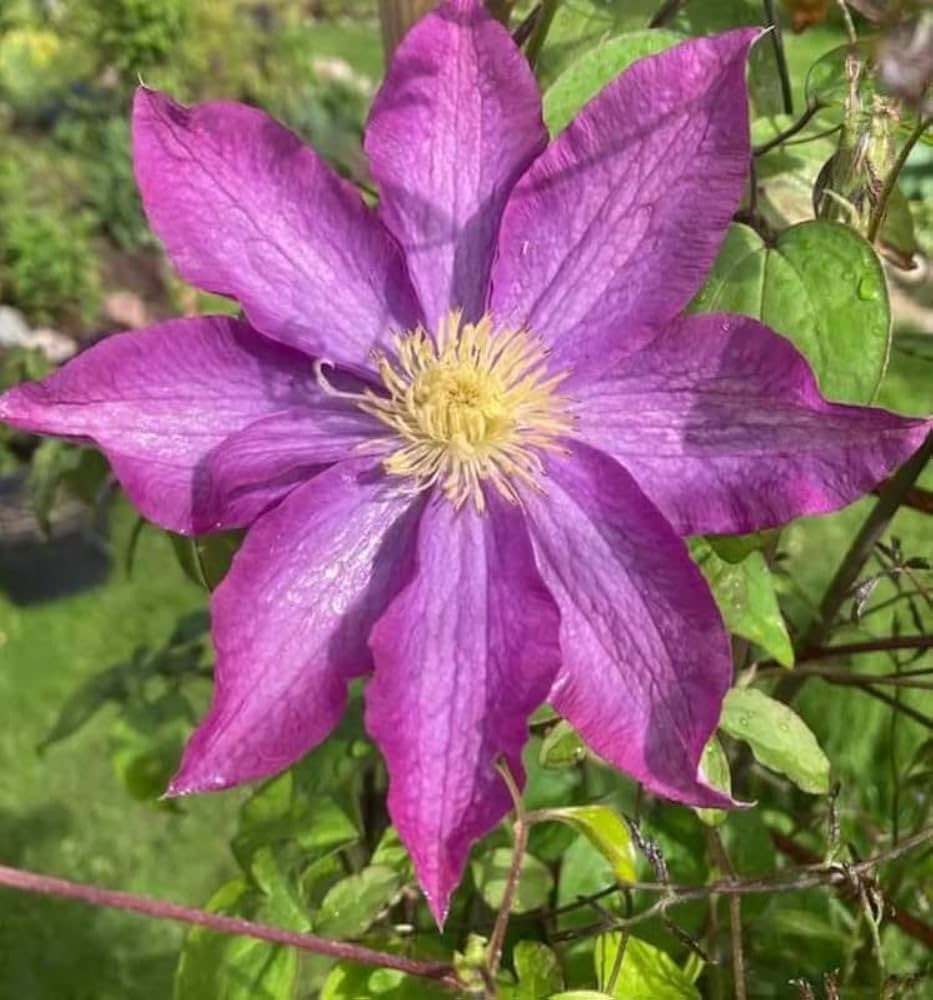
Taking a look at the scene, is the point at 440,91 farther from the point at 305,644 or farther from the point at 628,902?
the point at 628,902

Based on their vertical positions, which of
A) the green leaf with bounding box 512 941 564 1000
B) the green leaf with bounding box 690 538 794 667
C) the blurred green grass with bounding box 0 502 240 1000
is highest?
the green leaf with bounding box 690 538 794 667

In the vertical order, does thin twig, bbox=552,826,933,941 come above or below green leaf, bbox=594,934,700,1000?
above

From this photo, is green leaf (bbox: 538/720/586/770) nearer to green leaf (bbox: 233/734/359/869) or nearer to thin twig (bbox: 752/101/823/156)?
green leaf (bbox: 233/734/359/869)

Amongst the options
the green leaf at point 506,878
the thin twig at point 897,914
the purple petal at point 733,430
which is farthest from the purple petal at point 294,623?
the thin twig at point 897,914

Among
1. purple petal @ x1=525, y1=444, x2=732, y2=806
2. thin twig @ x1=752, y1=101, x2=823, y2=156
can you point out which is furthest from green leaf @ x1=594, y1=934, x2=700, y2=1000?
thin twig @ x1=752, y1=101, x2=823, y2=156

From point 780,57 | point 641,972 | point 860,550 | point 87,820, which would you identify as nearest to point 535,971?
point 641,972
